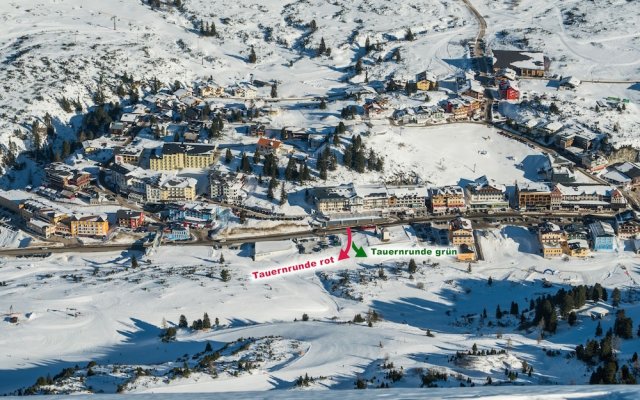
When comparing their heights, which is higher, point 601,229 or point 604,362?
point 604,362

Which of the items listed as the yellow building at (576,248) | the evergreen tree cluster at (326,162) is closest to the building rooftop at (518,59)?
the evergreen tree cluster at (326,162)

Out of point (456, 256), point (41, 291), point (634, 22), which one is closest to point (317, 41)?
point (634, 22)

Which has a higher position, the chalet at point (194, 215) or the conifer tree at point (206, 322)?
the chalet at point (194, 215)

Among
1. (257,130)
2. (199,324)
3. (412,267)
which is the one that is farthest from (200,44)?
(199,324)

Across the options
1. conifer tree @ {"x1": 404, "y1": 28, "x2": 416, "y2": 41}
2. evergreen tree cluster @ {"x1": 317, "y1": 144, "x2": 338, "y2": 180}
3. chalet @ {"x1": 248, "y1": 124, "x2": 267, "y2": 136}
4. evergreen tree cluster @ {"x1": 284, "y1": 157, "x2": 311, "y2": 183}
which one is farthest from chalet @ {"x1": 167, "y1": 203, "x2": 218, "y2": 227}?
conifer tree @ {"x1": 404, "y1": 28, "x2": 416, "y2": 41}

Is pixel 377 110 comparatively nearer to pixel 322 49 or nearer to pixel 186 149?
pixel 186 149

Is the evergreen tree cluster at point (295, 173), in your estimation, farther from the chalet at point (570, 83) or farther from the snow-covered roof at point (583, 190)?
the chalet at point (570, 83)
